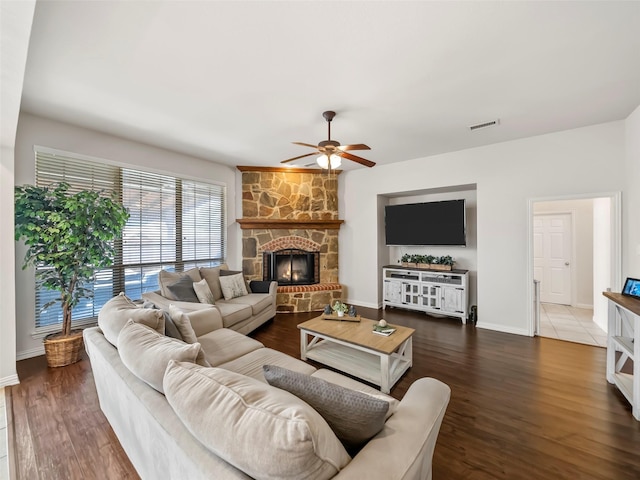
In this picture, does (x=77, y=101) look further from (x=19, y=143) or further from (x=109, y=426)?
(x=109, y=426)

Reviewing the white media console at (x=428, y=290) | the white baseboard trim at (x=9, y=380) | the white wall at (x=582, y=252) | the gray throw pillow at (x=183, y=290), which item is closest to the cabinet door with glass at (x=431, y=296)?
the white media console at (x=428, y=290)

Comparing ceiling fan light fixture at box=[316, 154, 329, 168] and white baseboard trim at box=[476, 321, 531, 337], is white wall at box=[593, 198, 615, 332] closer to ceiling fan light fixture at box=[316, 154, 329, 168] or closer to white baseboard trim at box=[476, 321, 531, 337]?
white baseboard trim at box=[476, 321, 531, 337]

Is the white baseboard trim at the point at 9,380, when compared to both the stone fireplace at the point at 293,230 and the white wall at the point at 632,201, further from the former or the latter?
the white wall at the point at 632,201

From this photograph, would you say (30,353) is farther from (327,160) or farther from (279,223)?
(327,160)

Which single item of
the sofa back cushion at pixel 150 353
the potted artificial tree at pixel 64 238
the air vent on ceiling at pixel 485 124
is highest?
the air vent on ceiling at pixel 485 124

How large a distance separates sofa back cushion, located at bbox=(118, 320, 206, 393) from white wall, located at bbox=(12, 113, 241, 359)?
2.53 metres

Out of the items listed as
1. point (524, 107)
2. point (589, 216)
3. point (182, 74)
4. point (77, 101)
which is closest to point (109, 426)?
point (182, 74)

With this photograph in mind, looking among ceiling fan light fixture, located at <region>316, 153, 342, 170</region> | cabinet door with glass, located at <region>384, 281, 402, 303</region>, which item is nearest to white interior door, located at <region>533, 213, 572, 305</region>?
cabinet door with glass, located at <region>384, 281, 402, 303</region>

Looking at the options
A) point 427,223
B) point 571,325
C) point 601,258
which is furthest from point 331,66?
point 571,325

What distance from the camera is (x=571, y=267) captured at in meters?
4.97

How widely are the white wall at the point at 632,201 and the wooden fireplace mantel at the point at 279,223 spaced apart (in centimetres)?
389

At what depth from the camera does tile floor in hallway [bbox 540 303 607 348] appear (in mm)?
3459

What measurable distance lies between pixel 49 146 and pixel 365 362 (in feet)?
13.8

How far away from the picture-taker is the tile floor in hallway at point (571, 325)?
11.3ft
